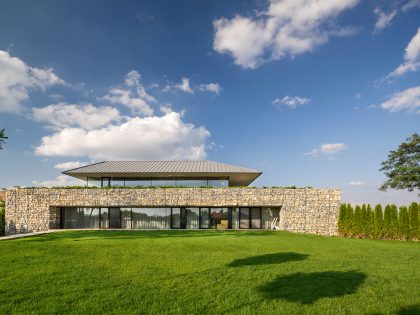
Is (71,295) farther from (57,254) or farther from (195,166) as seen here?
(195,166)

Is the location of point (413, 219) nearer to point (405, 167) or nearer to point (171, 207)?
point (405, 167)

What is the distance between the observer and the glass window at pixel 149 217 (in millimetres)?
26844

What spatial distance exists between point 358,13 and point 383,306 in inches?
613

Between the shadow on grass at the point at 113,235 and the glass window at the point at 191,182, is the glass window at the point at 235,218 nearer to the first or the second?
the glass window at the point at 191,182

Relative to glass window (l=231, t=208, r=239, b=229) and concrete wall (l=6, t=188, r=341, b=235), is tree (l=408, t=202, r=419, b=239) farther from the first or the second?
glass window (l=231, t=208, r=239, b=229)

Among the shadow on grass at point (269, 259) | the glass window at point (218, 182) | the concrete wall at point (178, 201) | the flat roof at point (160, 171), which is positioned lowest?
the shadow on grass at point (269, 259)

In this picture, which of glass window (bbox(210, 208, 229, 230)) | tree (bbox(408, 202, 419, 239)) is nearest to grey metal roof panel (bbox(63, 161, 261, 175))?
glass window (bbox(210, 208, 229, 230))

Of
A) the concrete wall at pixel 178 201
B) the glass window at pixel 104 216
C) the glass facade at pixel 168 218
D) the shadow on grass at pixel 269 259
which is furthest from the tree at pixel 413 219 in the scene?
the glass window at pixel 104 216

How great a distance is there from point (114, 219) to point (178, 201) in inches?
233

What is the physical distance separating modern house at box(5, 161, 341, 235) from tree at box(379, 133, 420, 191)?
10.4 meters

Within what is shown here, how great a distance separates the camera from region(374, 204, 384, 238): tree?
2394 cm

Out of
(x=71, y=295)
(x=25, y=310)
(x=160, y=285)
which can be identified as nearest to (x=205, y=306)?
(x=160, y=285)

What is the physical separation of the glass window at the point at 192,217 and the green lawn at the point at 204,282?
14.1m

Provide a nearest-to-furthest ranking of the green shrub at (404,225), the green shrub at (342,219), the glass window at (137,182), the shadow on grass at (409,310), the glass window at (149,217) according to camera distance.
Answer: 1. the shadow on grass at (409,310)
2. the green shrub at (404,225)
3. the green shrub at (342,219)
4. the glass window at (149,217)
5. the glass window at (137,182)
